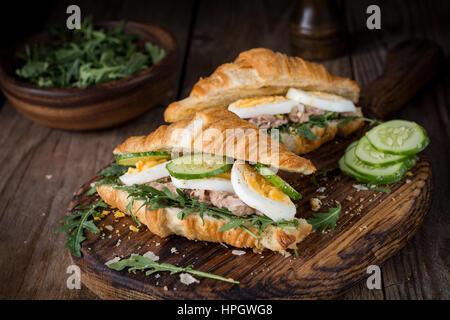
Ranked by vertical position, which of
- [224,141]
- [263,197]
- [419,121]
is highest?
[224,141]

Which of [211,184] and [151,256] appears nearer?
[151,256]

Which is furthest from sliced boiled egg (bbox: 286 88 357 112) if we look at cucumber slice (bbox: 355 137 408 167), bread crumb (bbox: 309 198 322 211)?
bread crumb (bbox: 309 198 322 211)

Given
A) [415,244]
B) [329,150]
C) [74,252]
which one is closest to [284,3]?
[329,150]

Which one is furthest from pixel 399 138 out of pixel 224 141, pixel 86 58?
pixel 86 58

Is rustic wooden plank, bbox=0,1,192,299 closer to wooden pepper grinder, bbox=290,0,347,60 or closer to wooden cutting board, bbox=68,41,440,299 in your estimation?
wooden cutting board, bbox=68,41,440,299

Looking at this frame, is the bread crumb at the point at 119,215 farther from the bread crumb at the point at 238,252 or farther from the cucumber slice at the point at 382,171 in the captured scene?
the cucumber slice at the point at 382,171

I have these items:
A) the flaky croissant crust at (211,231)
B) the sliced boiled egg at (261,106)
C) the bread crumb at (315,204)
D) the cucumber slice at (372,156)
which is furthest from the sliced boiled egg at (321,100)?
the flaky croissant crust at (211,231)

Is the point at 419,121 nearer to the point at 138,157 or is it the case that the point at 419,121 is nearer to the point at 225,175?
the point at 225,175

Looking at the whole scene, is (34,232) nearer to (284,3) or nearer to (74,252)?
(74,252)
